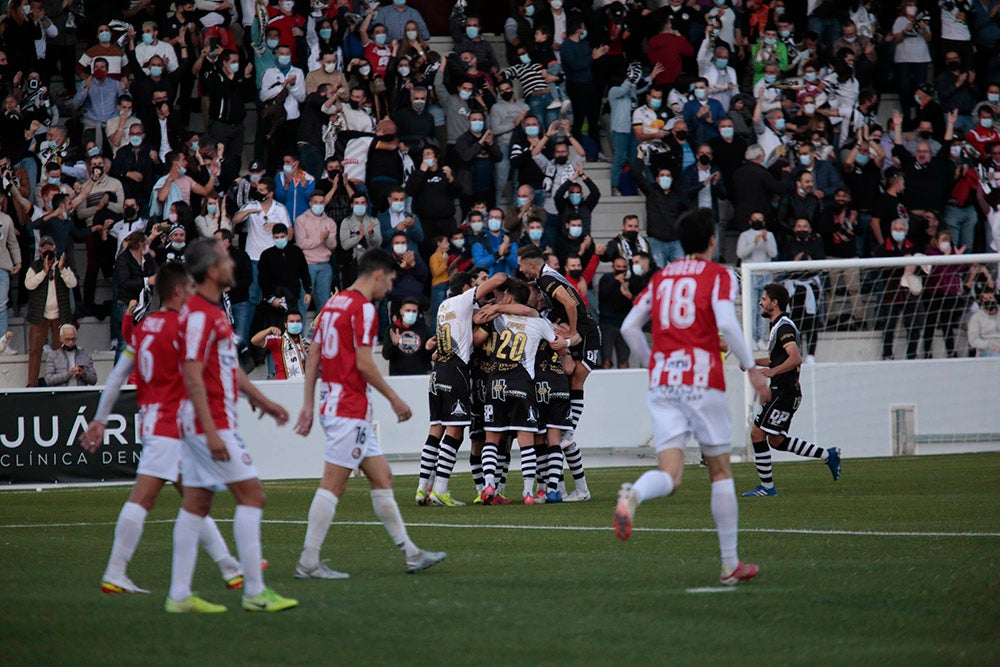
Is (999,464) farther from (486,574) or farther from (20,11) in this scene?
(20,11)

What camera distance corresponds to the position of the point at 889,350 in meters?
22.6

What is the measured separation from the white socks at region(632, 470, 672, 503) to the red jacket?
19.1m

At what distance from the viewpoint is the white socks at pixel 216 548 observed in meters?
8.02

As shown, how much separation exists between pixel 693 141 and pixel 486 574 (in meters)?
17.4

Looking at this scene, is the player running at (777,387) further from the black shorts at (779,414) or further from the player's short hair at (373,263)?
the player's short hair at (373,263)

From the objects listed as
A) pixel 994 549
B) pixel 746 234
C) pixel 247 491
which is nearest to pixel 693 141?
pixel 746 234

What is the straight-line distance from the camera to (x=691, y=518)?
12.6m

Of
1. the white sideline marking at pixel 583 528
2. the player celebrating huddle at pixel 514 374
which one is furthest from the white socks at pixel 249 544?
the player celebrating huddle at pixel 514 374

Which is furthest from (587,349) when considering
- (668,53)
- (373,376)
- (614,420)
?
(668,53)

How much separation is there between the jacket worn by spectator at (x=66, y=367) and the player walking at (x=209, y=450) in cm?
1426

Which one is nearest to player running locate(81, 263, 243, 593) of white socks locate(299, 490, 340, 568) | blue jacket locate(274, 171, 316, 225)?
white socks locate(299, 490, 340, 568)

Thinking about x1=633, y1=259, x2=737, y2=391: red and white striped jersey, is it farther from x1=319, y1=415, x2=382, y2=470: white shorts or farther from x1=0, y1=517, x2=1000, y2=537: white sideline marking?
x1=0, y1=517, x2=1000, y2=537: white sideline marking

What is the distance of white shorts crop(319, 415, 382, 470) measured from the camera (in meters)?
8.59

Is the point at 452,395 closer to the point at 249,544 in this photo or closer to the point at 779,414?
the point at 779,414
